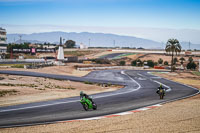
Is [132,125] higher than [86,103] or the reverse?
the reverse

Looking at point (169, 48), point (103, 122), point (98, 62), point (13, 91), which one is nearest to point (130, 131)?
point (103, 122)

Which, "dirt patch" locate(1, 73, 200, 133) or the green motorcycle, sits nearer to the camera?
"dirt patch" locate(1, 73, 200, 133)

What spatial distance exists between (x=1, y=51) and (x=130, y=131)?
12634 centimetres

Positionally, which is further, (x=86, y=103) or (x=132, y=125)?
(x=86, y=103)

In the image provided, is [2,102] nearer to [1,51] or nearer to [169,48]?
[169,48]

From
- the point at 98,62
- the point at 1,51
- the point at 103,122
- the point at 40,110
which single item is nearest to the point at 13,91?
the point at 40,110

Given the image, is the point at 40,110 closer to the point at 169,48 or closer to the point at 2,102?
the point at 2,102

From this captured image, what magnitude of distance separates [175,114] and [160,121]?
266cm

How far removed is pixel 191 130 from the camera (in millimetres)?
14383

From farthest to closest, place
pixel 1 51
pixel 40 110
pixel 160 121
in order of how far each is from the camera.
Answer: pixel 1 51, pixel 40 110, pixel 160 121

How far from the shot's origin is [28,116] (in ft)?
60.9

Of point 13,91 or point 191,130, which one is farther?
point 13,91

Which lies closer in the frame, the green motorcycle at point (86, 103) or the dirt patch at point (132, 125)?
the dirt patch at point (132, 125)

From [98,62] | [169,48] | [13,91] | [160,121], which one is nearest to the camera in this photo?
[160,121]
